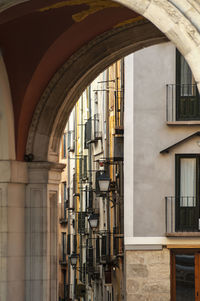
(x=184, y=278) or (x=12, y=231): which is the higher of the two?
(x=12, y=231)

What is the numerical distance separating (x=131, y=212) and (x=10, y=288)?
1163 centimetres

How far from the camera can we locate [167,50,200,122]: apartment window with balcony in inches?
1041

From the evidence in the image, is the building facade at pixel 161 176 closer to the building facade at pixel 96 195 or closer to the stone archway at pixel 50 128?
the building facade at pixel 96 195

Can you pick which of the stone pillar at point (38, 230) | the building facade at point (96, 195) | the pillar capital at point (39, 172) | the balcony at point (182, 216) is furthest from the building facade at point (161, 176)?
the pillar capital at point (39, 172)

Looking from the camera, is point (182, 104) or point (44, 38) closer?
point (44, 38)

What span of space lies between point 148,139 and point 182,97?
4.81ft

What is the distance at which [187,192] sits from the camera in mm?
26562

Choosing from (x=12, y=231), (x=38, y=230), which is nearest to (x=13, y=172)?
(x=12, y=231)

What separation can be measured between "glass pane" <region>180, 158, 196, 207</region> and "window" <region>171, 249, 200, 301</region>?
4.09 ft

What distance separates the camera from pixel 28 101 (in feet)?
51.9

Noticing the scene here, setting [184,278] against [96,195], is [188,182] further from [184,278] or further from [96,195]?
[96,195]

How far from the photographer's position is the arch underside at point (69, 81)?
1542 cm

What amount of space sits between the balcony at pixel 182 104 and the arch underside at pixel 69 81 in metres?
10.3

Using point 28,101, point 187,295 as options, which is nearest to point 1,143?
point 28,101
